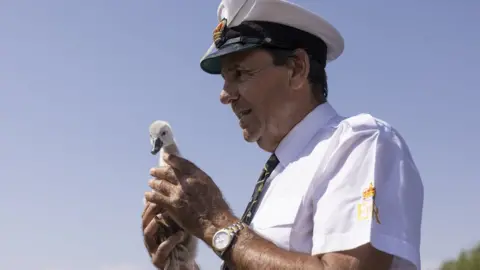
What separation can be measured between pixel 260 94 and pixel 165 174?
642 mm

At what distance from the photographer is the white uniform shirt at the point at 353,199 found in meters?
2.74

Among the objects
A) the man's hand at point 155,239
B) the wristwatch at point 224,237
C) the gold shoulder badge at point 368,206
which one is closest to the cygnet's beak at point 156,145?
the man's hand at point 155,239

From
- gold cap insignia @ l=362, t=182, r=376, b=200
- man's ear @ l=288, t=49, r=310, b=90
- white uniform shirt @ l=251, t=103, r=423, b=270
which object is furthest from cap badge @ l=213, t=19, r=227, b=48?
gold cap insignia @ l=362, t=182, r=376, b=200

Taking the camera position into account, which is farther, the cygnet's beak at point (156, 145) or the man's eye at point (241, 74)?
the cygnet's beak at point (156, 145)

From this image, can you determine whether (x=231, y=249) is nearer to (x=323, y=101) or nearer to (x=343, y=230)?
(x=343, y=230)

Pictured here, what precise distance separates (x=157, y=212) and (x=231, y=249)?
1075 millimetres

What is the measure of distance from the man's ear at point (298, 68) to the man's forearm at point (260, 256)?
3.03ft

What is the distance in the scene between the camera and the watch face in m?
3.02

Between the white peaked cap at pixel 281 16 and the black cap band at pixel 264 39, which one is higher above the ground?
the white peaked cap at pixel 281 16

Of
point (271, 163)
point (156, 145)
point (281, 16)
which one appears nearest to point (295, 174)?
point (271, 163)

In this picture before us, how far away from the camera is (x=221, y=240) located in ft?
10.0

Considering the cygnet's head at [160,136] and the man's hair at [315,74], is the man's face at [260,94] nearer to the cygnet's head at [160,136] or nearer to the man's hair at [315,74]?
the man's hair at [315,74]

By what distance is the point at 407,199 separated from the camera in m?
2.82

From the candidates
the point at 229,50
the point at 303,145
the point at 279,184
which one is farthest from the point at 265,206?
the point at 229,50
